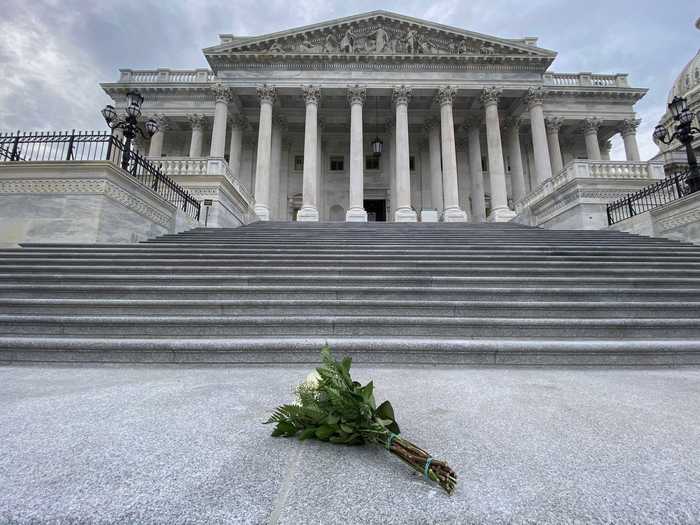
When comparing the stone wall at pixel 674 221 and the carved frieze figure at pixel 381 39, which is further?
the carved frieze figure at pixel 381 39

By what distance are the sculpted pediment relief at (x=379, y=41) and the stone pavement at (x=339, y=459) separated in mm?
26348

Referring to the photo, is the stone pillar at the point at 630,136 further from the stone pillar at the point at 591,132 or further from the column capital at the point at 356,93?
the column capital at the point at 356,93

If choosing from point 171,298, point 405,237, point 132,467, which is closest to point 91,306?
point 171,298

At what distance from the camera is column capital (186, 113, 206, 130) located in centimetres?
2772

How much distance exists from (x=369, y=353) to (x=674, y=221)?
40.7 ft

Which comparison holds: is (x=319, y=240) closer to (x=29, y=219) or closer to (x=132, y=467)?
(x=29, y=219)

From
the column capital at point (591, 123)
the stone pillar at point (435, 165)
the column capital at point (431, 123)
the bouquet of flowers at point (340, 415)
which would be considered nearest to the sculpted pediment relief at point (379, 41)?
the column capital at point (431, 123)

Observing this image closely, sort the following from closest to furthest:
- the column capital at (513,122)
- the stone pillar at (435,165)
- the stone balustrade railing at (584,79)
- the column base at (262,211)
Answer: the column base at (262,211), the stone pillar at (435,165), the column capital at (513,122), the stone balustrade railing at (584,79)

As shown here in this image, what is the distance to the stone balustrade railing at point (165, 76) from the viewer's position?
28947 millimetres

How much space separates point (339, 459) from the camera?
1780mm

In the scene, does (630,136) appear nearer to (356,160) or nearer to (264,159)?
(356,160)

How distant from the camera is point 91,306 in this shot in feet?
17.7

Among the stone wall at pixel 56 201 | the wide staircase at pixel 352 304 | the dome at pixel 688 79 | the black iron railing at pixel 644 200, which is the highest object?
the dome at pixel 688 79

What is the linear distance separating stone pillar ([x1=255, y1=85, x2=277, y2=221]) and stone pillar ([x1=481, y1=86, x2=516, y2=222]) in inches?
597
